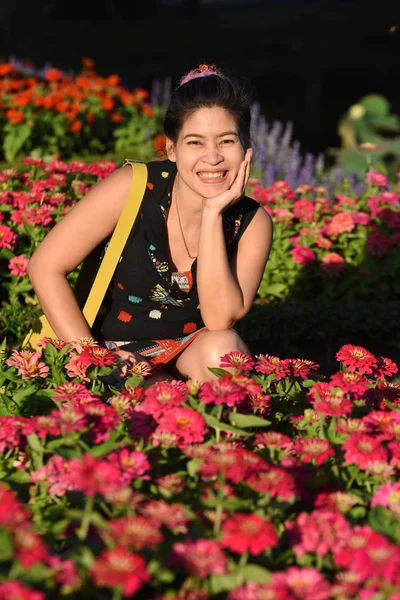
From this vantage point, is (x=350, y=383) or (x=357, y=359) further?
(x=357, y=359)

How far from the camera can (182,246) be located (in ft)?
10.5

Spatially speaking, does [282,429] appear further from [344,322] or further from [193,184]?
[344,322]

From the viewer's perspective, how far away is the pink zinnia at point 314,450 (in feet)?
6.56

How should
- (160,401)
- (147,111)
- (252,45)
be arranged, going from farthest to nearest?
(252,45), (147,111), (160,401)

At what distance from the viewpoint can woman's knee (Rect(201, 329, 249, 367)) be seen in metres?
2.87

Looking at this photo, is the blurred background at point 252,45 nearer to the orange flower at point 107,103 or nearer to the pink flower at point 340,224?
the orange flower at point 107,103

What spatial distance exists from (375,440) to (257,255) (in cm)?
122

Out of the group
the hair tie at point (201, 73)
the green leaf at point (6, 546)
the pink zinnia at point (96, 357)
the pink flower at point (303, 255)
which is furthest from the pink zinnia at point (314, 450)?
the pink flower at point (303, 255)

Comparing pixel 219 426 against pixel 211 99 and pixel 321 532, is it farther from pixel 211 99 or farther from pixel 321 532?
pixel 211 99

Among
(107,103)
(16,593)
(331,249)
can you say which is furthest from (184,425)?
(107,103)

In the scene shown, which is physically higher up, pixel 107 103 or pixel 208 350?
pixel 107 103

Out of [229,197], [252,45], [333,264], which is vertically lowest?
[333,264]

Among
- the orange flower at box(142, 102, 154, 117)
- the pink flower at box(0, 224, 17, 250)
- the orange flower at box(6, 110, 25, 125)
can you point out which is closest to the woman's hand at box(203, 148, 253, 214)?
the pink flower at box(0, 224, 17, 250)

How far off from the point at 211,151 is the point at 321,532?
4.88 feet
